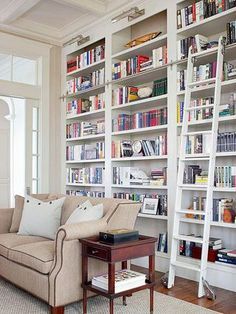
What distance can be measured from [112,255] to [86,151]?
2.77m

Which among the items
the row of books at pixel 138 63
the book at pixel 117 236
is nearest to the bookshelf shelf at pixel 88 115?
the row of books at pixel 138 63

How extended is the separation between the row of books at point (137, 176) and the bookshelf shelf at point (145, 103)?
0.78 meters

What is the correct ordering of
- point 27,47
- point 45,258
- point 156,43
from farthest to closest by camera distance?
point 27,47 → point 156,43 → point 45,258

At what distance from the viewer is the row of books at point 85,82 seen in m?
4.92

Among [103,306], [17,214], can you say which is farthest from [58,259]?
[17,214]

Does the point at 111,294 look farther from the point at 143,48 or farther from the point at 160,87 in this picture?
the point at 143,48

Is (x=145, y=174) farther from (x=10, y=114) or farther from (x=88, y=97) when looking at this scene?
(x=10, y=114)

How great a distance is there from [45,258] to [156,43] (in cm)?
274

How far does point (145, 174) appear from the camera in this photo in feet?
14.5

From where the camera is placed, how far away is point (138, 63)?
4316 millimetres

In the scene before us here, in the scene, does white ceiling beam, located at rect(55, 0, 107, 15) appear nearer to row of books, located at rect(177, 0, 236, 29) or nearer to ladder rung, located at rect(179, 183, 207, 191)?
row of books, located at rect(177, 0, 236, 29)

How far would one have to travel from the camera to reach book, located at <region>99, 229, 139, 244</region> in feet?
8.60

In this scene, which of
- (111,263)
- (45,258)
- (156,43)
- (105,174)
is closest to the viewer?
(111,263)

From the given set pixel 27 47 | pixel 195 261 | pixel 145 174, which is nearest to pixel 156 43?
pixel 145 174
